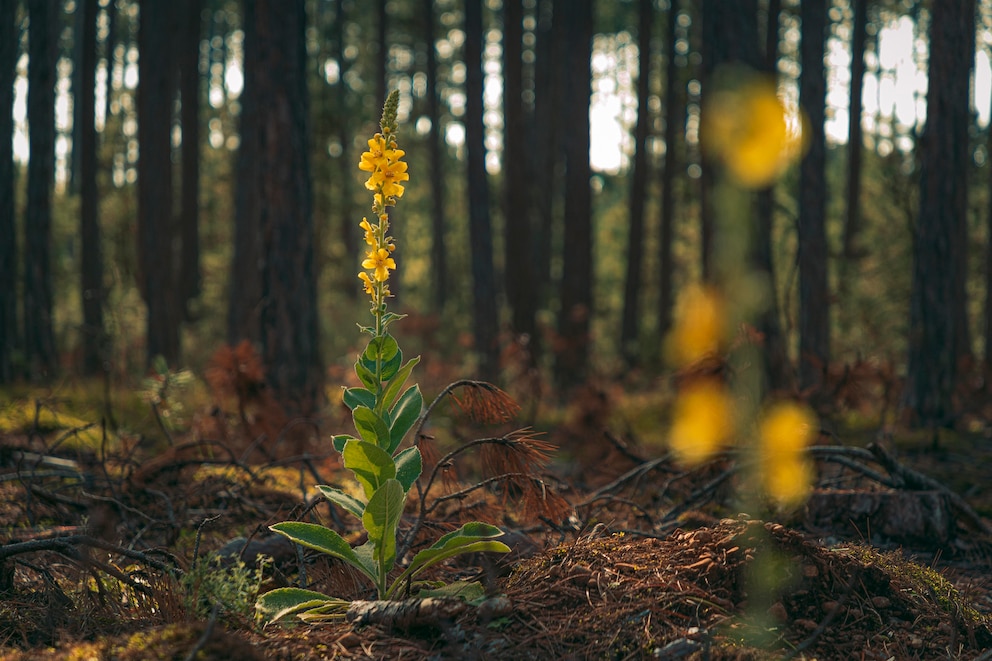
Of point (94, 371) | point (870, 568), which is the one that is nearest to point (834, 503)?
point (870, 568)

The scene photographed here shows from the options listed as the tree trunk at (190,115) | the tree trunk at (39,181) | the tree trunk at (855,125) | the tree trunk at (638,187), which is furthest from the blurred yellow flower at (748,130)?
the tree trunk at (855,125)

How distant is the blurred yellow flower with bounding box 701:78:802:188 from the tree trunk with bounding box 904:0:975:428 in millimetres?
8308

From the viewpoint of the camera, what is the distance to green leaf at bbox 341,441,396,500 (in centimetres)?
316

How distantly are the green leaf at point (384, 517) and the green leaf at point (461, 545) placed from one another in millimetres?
110

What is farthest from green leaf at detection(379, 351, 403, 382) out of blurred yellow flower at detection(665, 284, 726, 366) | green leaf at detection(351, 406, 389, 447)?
blurred yellow flower at detection(665, 284, 726, 366)

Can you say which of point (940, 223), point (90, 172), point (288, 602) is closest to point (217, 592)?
point (288, 602)

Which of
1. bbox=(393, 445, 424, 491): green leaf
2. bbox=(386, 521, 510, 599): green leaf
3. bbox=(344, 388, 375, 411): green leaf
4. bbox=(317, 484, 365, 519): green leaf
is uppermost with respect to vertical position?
bbox=(344, 388, 375, 411): green leaf

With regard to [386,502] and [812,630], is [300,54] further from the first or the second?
[812,630]

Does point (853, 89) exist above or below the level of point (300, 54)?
above

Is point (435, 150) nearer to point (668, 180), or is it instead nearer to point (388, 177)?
point (668, 180)

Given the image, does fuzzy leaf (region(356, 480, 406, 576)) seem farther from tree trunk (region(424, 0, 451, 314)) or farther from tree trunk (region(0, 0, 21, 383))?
tree trunk (region(424, 0, 451, 314))

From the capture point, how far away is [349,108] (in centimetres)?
2281

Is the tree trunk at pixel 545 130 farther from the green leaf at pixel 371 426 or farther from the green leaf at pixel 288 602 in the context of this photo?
the green leaf at pixel 288 602

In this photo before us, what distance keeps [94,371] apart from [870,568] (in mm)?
14497
